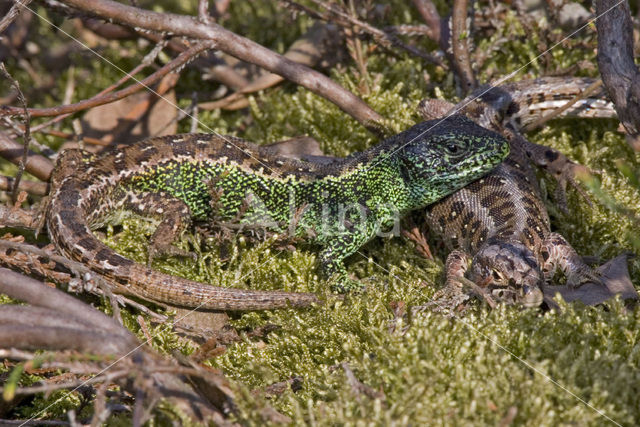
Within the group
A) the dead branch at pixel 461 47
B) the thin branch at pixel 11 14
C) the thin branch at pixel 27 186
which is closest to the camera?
the thin branch at pixel 11 14

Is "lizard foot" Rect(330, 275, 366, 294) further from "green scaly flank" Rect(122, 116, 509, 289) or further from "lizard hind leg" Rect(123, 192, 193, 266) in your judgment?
"lizard hind leg" Rect(123, 192, 193, 266)

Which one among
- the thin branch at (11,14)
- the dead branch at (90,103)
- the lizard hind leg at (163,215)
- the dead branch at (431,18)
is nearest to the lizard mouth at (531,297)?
the lizard hind leg at (163,215)

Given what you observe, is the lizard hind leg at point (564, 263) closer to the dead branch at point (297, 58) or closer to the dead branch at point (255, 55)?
the dead branch at point (255, 55)

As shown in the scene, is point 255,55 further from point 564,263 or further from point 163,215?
point 564,263

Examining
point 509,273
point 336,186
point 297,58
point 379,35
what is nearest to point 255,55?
point 297,58

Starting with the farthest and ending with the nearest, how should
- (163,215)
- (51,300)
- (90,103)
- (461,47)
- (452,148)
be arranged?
(461,47), (163,215), (90,103), (452,148), (51,300)

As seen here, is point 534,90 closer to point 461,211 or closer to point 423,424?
point 461,211

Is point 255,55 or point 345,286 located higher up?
point 255,55

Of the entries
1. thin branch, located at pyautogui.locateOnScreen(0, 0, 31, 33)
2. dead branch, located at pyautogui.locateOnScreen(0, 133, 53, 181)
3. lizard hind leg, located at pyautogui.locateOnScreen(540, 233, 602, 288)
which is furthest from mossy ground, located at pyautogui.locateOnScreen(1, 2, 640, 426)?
thin branch, located at pyautogui.locateOnScreen(0, 0, 31, 33)
